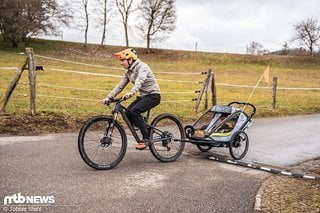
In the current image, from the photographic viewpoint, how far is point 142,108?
6.89 m

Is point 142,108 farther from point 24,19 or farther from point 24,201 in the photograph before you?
point 24,19

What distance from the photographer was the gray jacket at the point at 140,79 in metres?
6.72

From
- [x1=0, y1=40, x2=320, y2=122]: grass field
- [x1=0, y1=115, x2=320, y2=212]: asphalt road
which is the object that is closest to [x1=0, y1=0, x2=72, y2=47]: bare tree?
[x1=0, y1=40, x2=320, y2=122]: grass field

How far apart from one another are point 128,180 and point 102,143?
37.5 inches

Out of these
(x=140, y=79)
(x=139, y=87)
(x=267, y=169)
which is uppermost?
(x=140, y=79)

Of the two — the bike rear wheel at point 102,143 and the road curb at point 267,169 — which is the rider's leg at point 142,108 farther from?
the road curb at point 267,169

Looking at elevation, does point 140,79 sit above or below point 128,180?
above

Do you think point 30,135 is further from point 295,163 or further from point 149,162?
point 295,163

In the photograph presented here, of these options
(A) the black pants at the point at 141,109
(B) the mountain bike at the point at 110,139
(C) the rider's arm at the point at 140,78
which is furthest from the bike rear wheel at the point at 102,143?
(C) the rider's arm at the point at 140,78

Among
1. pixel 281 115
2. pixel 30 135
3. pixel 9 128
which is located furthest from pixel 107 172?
pixel 281 115

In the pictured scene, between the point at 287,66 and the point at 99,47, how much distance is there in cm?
2449

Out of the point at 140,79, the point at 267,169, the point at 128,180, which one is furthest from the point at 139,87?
the point at 267,169

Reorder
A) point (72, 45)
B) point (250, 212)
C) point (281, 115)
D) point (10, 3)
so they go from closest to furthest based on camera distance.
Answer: point (250, 212) → point (281, 115) → point (10, 3) → point (72, 45)

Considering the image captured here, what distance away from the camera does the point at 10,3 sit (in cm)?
4397
